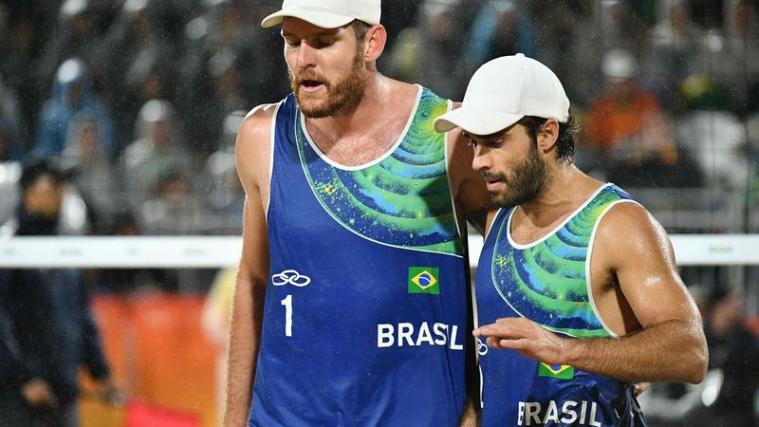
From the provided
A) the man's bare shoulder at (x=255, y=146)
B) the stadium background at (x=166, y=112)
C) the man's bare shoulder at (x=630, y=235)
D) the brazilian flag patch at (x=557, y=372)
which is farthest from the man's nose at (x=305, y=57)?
the stadium background at (x=166, y=112)

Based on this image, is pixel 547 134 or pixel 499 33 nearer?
pixel 547 134

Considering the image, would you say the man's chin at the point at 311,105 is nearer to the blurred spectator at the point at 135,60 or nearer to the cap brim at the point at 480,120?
the cap brim at the point at 480,120

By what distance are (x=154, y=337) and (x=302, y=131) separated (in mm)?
2069

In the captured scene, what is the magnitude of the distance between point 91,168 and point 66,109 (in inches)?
9.9

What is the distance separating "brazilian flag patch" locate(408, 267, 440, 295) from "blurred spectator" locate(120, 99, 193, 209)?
6.85ft

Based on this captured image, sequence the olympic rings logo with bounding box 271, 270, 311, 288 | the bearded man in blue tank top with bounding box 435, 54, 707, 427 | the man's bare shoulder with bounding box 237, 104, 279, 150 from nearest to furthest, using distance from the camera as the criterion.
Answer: the bearded man in blue tank top with bounding box 435, 54, 707, 427
the olympic rings logo with bounding box 271, 270, 311, 288
the man's bare shoulder with bounding box 237, 104, 279, 150

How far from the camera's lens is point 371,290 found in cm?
262

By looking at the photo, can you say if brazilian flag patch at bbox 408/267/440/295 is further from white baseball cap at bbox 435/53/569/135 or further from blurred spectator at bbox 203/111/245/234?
blurred spectator at bbox 203/111/245/234

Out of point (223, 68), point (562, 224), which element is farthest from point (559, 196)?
point (223, 68)

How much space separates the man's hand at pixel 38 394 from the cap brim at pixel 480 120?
266cm

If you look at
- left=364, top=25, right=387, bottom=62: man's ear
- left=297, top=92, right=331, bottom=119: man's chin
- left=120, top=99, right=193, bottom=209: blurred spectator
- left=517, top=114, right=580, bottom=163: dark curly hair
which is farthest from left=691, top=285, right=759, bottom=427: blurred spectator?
left=297, top=92, right=331, bottom=119: man's chin

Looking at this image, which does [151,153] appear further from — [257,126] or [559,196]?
[559,196]

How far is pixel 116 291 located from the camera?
4.53 meters

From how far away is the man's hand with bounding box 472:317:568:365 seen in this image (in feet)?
6.98
